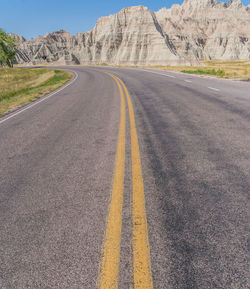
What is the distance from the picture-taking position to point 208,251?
5.83ft

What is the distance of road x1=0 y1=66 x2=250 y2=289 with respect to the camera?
1648mm

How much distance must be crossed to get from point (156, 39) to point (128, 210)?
68.7m

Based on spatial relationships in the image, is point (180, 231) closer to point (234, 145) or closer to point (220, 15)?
point (234, 145)

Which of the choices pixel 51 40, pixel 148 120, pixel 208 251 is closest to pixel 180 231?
pixel 208 251

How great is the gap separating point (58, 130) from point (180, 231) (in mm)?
4549

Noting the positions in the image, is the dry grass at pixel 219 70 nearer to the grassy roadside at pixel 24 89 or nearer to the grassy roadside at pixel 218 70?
the grassy roadside at pixel 218 70

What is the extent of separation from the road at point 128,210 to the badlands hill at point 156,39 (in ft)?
186

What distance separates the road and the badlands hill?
56780mm

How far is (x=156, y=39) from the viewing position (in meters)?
61.5

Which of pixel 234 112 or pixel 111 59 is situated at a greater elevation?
pixel 111 59

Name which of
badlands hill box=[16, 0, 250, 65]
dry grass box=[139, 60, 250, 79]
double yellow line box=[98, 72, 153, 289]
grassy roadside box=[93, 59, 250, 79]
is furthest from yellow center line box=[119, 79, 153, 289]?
badlands hill box=[16, 0, 250, 65]

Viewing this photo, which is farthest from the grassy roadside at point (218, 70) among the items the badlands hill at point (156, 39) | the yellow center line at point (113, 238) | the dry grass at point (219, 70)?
the badlands hill at point (156, 39)

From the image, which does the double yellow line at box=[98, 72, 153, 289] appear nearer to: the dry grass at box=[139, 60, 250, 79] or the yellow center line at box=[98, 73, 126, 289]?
the yellow center line at box=[98, 73, 126, 289]

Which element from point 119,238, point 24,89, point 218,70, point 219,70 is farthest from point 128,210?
point 219,70
